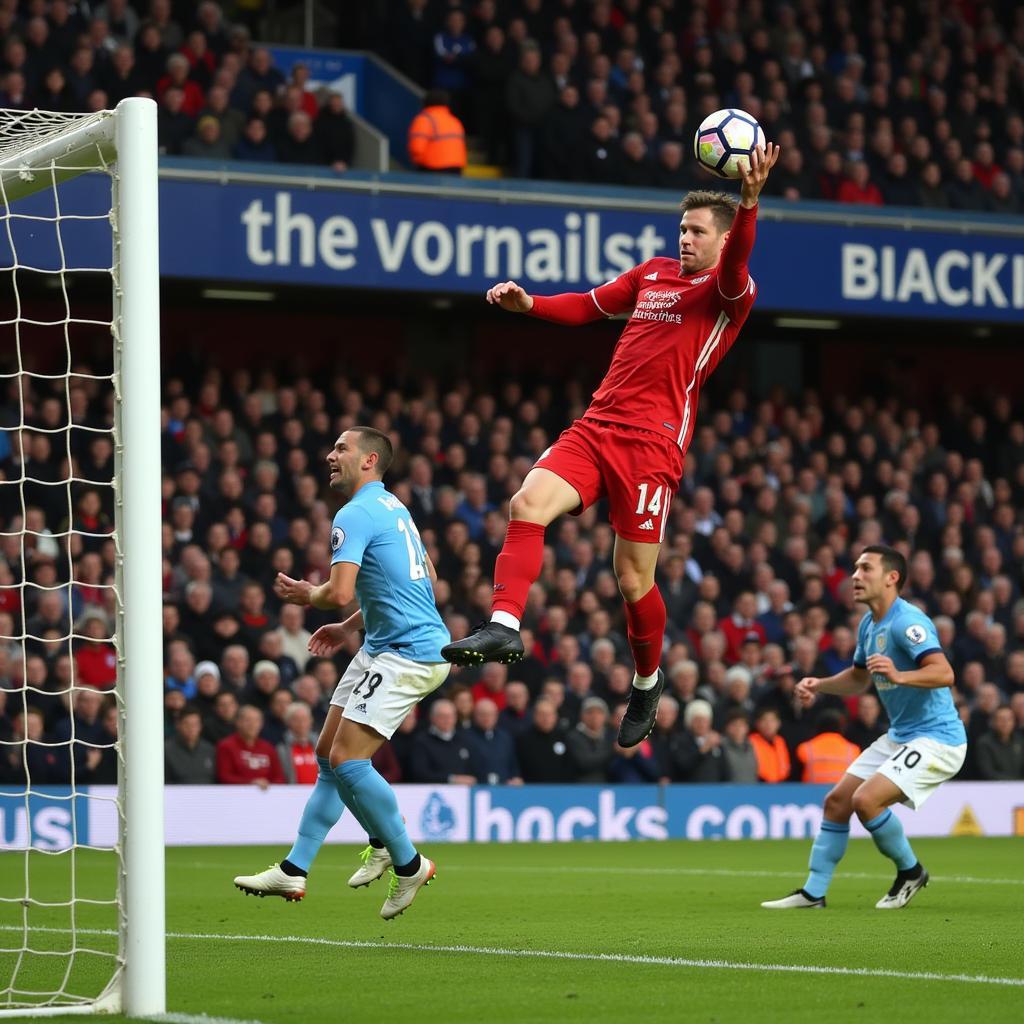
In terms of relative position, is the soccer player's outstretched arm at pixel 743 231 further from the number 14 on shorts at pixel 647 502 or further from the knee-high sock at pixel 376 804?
the knee-high sock at pixel 376 804

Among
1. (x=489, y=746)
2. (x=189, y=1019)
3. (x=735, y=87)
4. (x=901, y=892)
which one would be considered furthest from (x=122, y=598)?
(x=735, y=87)

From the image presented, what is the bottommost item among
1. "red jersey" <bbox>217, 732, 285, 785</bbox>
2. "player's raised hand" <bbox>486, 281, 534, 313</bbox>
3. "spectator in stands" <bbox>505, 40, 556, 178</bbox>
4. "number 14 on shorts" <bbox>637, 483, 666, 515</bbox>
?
"red jersey" <bbox>217, 732, 285, 785</bbox>

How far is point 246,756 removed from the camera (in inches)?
620

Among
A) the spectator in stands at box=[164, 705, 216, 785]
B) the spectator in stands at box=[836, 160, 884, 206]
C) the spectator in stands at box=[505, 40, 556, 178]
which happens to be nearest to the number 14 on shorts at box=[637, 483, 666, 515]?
the spectator in stands at box=[164, 705, 216, 785]

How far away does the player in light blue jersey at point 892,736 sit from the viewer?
1030cm

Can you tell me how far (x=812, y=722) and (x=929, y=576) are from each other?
2.92 m

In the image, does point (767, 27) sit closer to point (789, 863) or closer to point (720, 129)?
point (789, 863)

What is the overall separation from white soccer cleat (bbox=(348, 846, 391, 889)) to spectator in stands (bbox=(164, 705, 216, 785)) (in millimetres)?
7010

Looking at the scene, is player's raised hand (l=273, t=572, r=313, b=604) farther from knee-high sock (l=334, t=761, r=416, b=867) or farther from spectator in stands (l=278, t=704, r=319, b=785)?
spectator in stands (l=278, t=704, r=319, b=785)

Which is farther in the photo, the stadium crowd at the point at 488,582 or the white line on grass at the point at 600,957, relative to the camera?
the stadium crowd at the point at 488,582

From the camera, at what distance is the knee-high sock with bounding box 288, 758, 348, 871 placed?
27.8 feet

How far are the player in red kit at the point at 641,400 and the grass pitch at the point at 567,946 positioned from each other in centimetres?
148

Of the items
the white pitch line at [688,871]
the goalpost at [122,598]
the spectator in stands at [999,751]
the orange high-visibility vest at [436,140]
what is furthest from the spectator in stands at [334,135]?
the goalpost at [122,598]

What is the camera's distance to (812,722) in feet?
59.8
